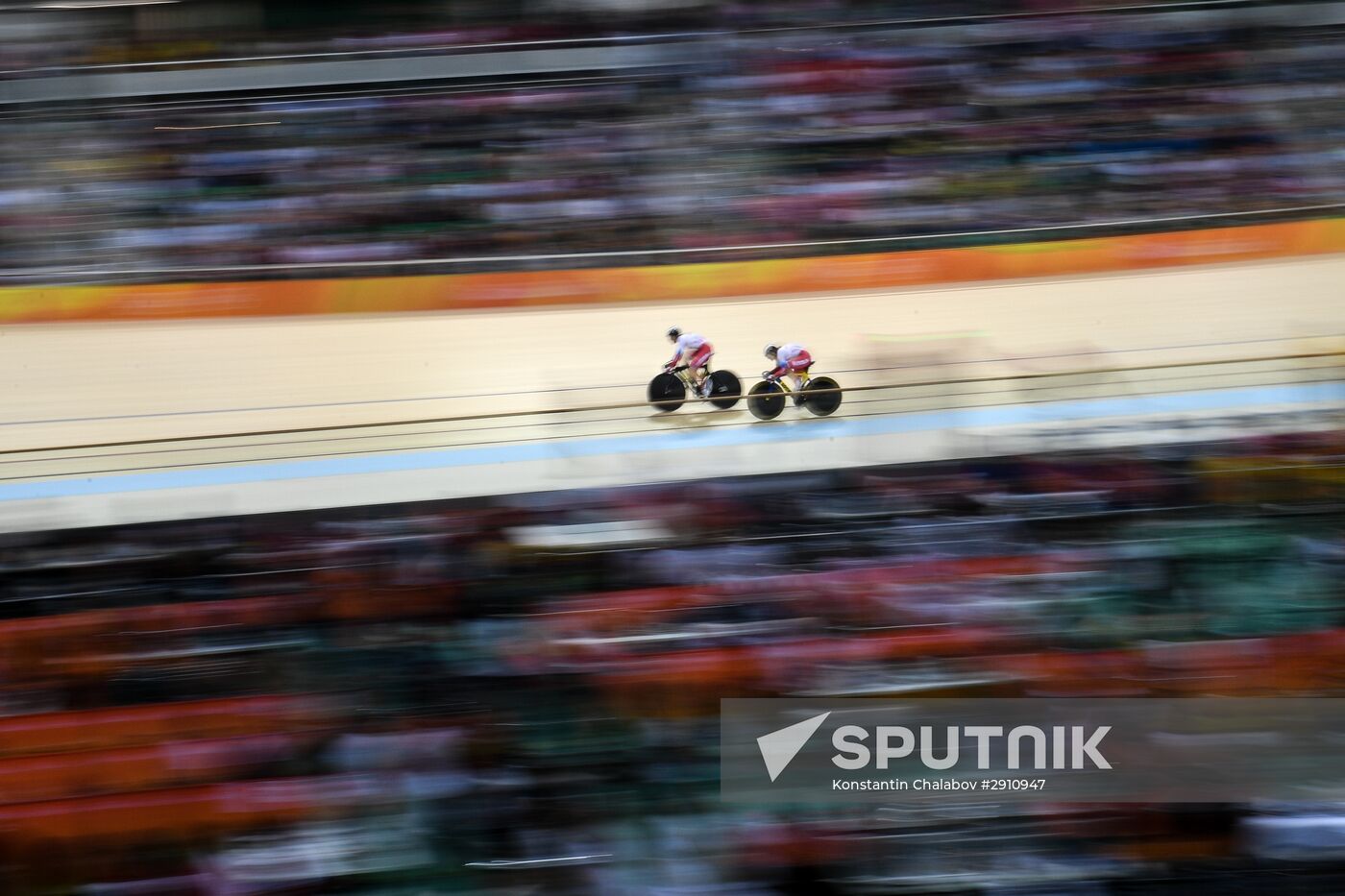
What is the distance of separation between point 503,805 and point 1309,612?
84.4 inches

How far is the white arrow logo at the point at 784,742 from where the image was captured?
334 centimetres

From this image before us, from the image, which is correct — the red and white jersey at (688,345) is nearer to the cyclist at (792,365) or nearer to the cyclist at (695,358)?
the cyclist at (695,358)

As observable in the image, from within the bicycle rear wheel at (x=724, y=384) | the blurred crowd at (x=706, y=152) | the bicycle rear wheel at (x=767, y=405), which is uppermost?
the blurred crowd at (x=706, y=152)

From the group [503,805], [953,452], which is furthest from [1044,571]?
[503,805]

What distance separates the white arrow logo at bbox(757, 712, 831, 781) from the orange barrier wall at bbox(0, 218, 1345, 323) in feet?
13.8

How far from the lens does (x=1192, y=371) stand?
3.90 metres

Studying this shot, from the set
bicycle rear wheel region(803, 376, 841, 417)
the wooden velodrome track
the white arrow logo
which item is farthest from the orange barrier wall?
the white arrow logo

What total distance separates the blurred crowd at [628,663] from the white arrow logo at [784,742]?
99 millimetres

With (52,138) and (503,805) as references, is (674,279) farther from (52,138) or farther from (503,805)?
→ (503,805)

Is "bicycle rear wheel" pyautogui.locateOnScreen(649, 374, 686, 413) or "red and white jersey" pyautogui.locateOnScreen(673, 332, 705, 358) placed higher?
"red and white jersey" pyautogui.locateOnScreen(673, 332, 705, 358)

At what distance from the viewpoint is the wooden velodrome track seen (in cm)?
653

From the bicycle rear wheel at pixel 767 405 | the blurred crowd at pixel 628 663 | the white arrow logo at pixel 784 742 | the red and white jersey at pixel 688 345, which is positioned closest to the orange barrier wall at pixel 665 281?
the red and white jersey at pixel 688 345

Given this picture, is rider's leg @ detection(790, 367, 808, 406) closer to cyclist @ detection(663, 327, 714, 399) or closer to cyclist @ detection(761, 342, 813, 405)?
cyclist @ detection(761, 342, 813, 405)


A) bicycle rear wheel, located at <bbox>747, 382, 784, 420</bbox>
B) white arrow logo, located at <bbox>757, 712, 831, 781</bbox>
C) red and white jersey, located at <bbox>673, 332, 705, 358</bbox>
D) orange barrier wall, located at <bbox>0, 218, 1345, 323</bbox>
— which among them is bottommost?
white arrow logo, located at <bbox>757, 712, 831, 781</bbox>
